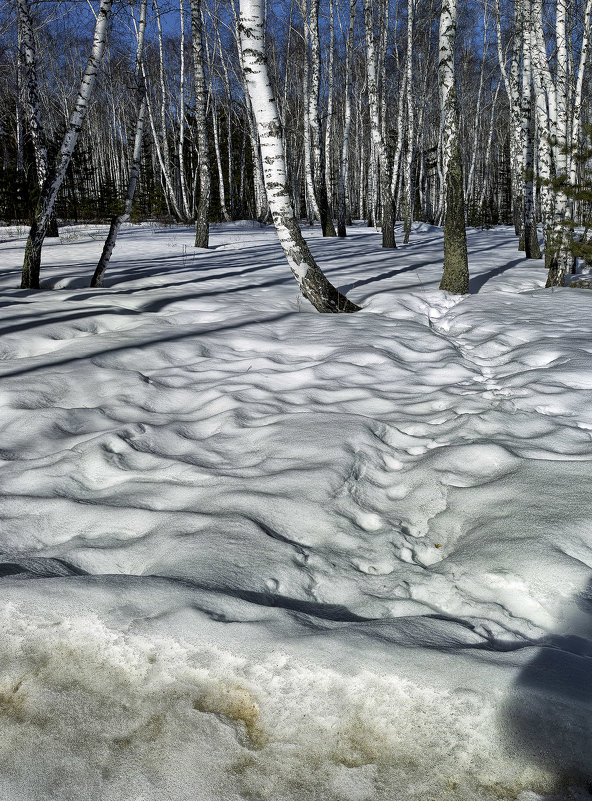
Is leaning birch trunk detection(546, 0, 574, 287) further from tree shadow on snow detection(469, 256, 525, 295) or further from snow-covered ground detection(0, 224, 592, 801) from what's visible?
snow-covered ground detection(0, 224, 592, 801)

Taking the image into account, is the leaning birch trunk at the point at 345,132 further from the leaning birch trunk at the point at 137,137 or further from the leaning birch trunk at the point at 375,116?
the leaning birch trunk at the point at 137,137

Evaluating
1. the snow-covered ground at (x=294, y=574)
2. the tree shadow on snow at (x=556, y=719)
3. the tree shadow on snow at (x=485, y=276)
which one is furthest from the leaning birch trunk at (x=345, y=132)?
the tree shadow on snow at (x=556, y=719)

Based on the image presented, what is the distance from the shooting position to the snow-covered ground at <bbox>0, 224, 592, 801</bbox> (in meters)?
1.06

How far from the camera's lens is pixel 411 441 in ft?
9.13

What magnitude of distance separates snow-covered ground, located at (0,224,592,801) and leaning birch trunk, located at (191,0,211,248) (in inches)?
325

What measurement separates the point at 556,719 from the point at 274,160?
16.4 feet

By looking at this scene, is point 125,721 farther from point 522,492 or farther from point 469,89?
point 469,89

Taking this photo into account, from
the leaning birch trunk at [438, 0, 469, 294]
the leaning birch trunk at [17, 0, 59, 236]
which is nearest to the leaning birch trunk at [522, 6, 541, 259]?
the leaning birch trunk at [438, 0, 469, 294]

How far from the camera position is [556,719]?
1074 mm

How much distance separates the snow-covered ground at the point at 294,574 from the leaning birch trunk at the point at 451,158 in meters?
3.06

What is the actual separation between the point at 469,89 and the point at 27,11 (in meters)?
26.1

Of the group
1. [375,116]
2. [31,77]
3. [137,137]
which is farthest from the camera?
[375,116]

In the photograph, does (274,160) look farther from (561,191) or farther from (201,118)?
(201,118)

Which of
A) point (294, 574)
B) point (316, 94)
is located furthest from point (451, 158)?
point (316, 94)
